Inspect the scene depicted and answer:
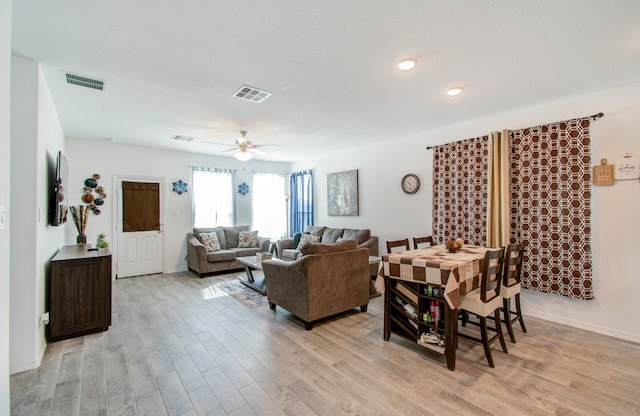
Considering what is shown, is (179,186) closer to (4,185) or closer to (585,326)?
(4,185)

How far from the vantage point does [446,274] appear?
2352 mm

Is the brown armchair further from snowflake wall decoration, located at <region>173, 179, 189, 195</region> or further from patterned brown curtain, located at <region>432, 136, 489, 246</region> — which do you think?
snowflake wall decoration, located at <region>173, 179, 189, 195</region>

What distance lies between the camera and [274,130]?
462cm

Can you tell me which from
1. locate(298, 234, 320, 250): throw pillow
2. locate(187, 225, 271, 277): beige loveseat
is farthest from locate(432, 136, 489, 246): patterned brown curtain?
locate(187, 225, 271, 277): beige loveseat

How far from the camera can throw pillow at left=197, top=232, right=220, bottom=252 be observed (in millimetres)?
5914

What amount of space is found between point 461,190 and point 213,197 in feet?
16.6

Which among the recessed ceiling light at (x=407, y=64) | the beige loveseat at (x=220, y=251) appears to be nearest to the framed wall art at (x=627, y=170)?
the recessed ceiling light at (x=407, y=64)

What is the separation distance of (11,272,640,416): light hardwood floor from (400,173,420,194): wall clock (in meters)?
2.31

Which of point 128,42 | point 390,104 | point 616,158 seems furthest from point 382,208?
point 128,42

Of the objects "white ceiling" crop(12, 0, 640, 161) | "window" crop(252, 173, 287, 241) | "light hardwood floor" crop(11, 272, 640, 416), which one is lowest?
"light hardwood floor" crop(11, 272, 640, 416)

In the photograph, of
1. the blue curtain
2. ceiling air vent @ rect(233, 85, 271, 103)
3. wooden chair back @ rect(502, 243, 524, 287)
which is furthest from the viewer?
the blue curtain

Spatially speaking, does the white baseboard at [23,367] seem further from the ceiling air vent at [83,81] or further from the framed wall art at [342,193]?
the framed wall art at [342,193]

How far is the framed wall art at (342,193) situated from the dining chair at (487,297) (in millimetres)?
3448

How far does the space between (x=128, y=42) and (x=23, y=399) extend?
267cm
